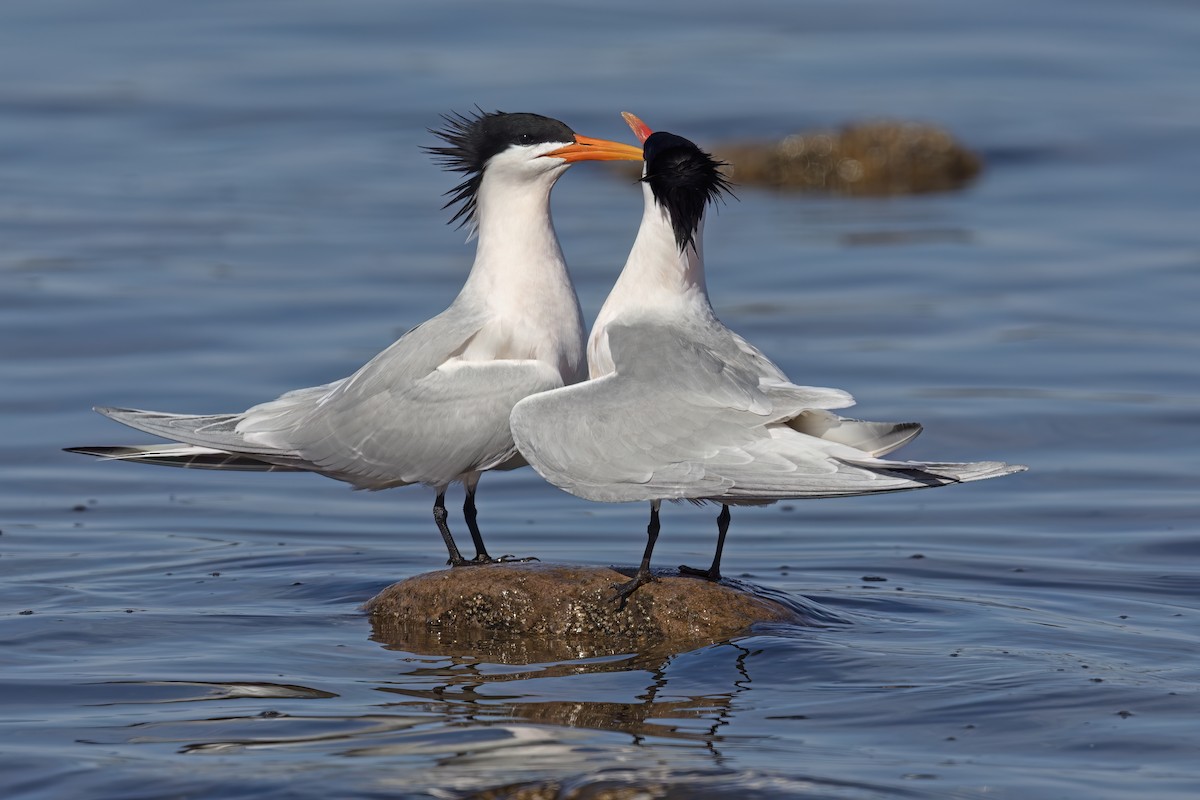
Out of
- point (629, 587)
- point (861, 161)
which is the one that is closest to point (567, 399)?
point (629, 587)

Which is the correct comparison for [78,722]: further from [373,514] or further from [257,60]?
[257,60]

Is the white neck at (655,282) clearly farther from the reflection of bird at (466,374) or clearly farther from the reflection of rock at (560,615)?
the reflection of rock at (560,615)

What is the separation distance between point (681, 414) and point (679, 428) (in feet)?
0.20

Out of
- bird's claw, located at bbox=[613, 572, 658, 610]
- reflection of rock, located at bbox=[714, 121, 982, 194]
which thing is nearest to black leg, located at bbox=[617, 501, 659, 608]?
bird's claw, located at bbox=[613, 572, 658, 610]

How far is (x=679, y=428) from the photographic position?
6.76 m

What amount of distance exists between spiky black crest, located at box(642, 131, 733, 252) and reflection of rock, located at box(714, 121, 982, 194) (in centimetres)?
1320

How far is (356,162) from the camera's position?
2077cm

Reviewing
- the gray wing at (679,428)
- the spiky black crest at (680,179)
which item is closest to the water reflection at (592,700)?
the gray wing at (679,428)

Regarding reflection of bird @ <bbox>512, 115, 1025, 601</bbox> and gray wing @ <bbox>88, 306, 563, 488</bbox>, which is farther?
gray wing @ <bbox>88, 306, 563, 488</bbox>

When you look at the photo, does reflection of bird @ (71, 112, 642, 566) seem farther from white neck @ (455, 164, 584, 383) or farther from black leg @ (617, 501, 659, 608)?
black leg @ (617, 501, 659, 608)

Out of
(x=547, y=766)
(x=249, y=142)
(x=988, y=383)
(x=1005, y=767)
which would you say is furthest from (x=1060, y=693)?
(x=249, y=142)

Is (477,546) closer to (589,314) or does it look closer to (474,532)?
(474,532)

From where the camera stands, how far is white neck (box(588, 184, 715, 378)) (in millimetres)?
7184

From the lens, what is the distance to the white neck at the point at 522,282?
291 inches
